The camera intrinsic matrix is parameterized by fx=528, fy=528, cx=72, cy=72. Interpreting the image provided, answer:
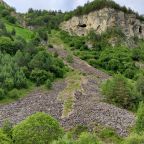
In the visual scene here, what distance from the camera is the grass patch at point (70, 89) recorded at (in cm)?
6881

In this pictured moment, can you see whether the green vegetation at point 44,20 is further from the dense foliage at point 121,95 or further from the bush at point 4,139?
the bush at point 4,139

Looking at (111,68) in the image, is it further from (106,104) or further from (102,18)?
(106,104)

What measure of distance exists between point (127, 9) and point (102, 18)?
8.77 metres

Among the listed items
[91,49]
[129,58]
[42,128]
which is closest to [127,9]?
[91,49]

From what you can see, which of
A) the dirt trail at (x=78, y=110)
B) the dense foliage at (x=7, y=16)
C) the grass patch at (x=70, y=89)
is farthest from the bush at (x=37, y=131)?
the dense foliage at (x=7, y=16)

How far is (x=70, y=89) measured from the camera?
82875mm

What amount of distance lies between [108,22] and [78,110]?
83.2 meters

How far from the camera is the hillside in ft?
166

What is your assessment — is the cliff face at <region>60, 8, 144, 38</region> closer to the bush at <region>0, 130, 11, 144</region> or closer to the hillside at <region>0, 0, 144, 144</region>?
the hillside at <region>0, 0, 144, 144</region>

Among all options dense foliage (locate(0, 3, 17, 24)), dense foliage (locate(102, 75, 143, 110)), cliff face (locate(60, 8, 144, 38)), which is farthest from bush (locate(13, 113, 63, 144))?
dense foliage (locate(0, 3, 17, 24))

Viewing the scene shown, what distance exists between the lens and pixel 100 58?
123938 millimetres

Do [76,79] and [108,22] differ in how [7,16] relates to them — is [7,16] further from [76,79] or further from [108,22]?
[76,79]

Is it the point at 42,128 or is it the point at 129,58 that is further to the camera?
the point at 129,58

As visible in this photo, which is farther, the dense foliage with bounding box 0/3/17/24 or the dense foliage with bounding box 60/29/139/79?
the dense foliage with bounding box 0/3/17/24
